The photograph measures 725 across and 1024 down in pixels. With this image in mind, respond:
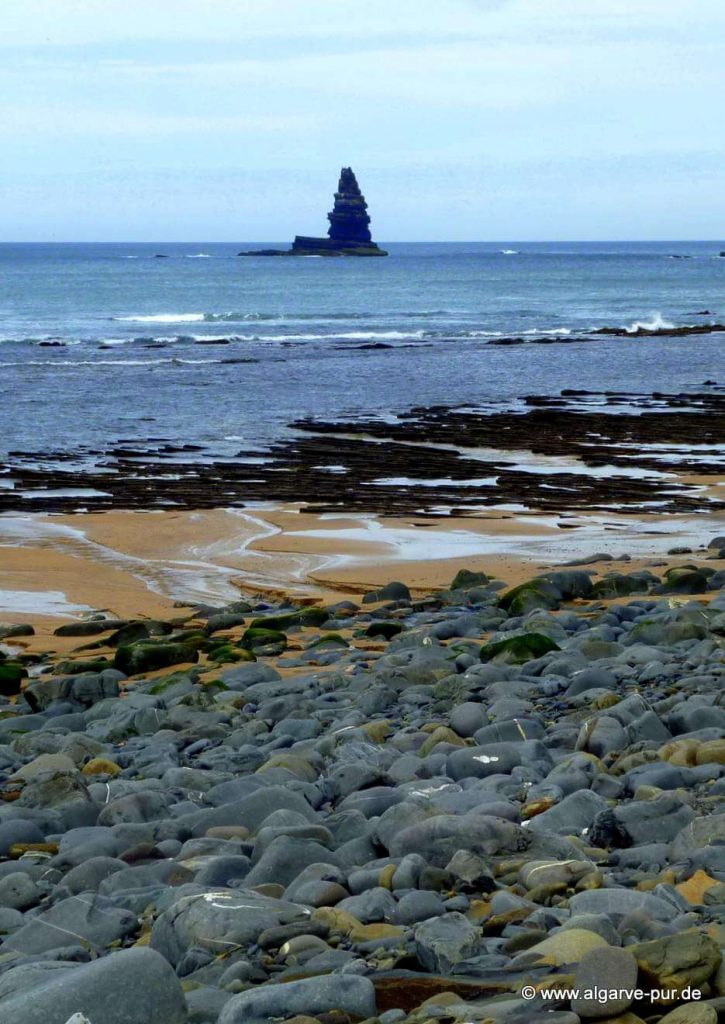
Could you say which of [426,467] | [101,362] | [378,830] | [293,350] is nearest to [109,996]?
[378,830]

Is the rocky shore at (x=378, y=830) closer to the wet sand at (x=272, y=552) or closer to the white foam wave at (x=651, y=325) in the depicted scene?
the wet sand at (x=272, y=552)

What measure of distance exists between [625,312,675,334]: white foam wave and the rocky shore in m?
44.0

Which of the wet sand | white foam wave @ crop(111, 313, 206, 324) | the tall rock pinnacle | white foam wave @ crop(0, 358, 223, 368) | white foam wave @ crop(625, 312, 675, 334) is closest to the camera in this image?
the wet sand

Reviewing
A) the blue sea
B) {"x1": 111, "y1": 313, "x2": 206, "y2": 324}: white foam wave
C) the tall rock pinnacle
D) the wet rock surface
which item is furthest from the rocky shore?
the tall rock pinnacle

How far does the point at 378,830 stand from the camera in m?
4.38

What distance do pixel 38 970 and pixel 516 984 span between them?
48.2 inches

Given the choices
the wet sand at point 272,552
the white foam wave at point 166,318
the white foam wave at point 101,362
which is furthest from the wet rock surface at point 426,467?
the white foam wave at point 166,318

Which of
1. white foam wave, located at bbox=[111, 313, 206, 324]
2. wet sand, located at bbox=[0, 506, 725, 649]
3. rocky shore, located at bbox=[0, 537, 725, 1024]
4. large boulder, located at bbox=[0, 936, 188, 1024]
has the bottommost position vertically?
wet sand, located at bbox=[0, 506, 725, 649]

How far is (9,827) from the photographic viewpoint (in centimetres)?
495

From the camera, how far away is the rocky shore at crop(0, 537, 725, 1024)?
3.11 metres

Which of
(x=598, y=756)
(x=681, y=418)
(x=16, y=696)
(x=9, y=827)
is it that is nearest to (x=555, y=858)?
(x=598, y=756)

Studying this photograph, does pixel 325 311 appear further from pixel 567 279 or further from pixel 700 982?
pixel 700 982

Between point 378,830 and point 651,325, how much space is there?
5182 centimetres

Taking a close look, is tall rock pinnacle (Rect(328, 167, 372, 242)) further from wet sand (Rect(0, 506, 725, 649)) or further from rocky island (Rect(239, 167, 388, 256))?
wet sand (Rect(0, 506, 725, 649))
